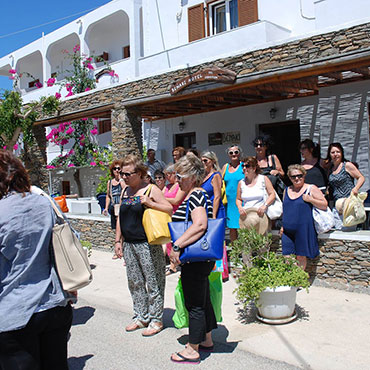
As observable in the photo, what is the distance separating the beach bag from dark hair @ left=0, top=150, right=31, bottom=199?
4.27m

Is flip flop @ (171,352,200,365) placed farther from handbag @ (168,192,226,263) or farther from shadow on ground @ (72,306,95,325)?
shadow on ground @ (72,306,95,325)

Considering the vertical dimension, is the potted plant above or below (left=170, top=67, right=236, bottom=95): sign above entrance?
below

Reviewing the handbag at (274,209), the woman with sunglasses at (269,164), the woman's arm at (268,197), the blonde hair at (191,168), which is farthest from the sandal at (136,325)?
the woman with sunglasses at (269,164)

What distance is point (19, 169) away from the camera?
2492 mm

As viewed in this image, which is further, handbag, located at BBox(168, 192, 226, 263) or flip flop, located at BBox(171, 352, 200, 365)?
flip flop, located at BBox(171, 352, 200, 365)

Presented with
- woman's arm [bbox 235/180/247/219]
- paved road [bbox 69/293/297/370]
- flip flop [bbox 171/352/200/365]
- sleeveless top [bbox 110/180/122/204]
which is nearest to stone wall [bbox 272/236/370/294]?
woman's arm [bbox 235/180/247/219]

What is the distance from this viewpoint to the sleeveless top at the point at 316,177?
582 cm

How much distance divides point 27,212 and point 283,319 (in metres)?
3.04

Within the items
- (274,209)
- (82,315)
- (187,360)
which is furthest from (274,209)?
(82,315)

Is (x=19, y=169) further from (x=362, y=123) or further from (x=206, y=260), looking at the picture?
(x=362, y=123)

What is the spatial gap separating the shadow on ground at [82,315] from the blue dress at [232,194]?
2391 mm

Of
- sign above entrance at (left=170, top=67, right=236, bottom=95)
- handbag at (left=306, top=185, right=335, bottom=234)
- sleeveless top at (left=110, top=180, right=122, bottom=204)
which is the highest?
sign above entrance at (left=170, top=67, right=236, bottom=95)

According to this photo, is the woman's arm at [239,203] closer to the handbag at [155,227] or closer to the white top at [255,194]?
the white top at [255,194]

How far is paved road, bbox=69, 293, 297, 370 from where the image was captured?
11.5 ft
